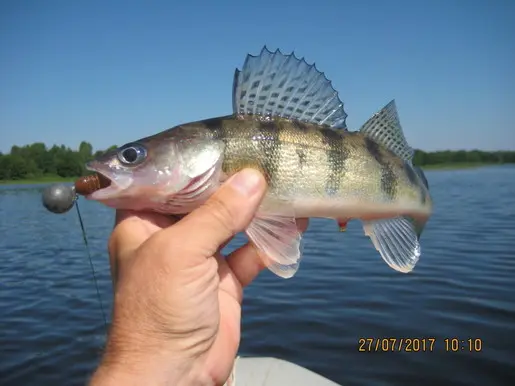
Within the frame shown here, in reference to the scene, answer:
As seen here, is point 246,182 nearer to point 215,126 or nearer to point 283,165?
point 283,165

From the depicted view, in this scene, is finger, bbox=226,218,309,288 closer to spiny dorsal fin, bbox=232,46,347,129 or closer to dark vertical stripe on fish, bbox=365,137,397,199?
dark vertical stripe on fish, bbox=365,137,397,199

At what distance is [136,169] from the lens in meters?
3.22

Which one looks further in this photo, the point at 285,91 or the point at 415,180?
the point at 415,180

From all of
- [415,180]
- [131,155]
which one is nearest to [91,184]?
[131,155]

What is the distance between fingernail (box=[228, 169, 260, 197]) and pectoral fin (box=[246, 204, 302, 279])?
337mm

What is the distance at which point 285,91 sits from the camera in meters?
3.71


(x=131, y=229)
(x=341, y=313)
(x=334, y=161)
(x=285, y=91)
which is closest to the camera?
(x=131, y=229)

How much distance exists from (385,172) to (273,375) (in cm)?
352

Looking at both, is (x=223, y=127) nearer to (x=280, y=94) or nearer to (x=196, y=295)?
(x=280, y=94)

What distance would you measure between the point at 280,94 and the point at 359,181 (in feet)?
2.98

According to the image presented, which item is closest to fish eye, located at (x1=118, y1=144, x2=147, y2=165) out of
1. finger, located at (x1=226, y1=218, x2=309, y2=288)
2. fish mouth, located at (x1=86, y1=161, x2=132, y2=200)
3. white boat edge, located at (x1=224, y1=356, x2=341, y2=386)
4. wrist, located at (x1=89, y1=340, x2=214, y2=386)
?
fish mouth, located at (x1=86, y1=161, x2=132, y2=200)

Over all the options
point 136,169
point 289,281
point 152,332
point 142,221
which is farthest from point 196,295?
point 289,281

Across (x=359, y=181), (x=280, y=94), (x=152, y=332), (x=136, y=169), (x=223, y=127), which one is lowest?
(x=152, y=332)
